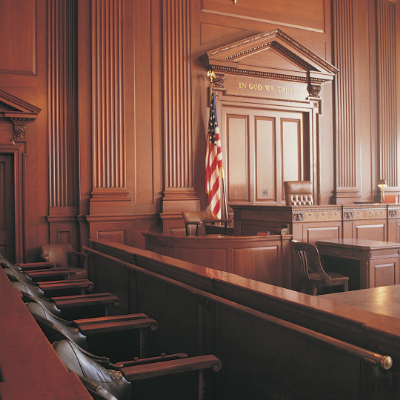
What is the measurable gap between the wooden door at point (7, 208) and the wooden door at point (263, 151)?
11.8 feet

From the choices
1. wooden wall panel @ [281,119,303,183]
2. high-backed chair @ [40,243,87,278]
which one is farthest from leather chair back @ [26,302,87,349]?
wooden wall panel @ [281,119,303,183]

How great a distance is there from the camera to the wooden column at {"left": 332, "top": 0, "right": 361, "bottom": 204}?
8.82m

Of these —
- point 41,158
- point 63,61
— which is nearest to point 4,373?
point 41,158

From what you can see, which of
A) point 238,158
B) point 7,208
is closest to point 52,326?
point 7,208

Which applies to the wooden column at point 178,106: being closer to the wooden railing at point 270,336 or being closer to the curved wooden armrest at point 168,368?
the wooden railing at point 270,336

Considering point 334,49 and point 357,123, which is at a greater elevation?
point 334,49

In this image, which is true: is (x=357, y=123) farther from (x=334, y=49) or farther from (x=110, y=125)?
(x=110, y=125)

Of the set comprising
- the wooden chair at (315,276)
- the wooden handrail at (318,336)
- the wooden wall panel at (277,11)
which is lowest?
the wooden chair at (315,276)

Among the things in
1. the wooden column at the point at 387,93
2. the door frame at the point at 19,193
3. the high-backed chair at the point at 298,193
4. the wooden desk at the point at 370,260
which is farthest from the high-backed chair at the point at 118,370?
the wooden column at the point at 387,93

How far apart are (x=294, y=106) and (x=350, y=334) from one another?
24.6 feet

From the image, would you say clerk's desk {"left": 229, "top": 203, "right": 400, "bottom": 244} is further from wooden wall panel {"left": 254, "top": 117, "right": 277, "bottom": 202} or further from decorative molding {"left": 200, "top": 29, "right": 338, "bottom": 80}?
decorative molding {"left": 200, "top": 29, "right": 338, "bottom": 80}

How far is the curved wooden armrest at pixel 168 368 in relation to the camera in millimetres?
1674

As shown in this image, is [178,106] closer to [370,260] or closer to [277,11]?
[277,11]

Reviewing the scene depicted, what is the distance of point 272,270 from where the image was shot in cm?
525
